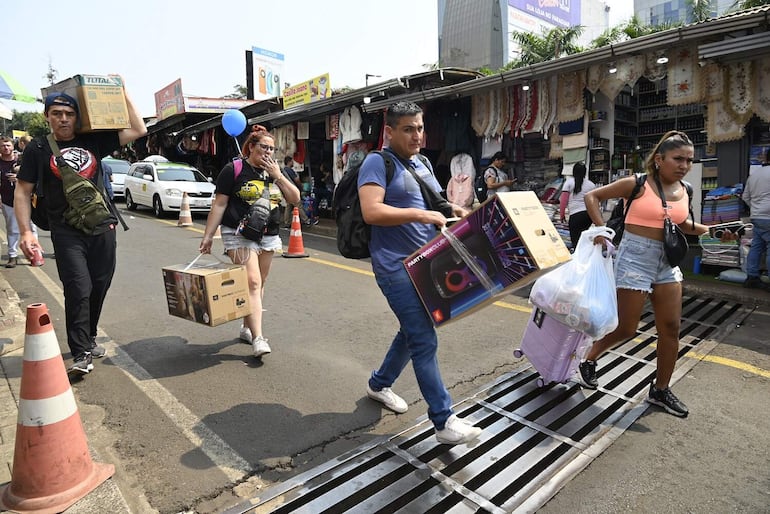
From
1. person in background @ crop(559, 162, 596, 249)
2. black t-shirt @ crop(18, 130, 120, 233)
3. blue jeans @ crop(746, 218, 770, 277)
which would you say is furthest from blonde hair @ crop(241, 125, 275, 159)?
blue jeans @ crop(746, 218, 770, 277)

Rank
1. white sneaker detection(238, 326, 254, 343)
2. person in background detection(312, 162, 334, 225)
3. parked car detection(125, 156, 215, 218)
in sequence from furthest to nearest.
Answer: parked car detection(125, 156, 215, 218) < person in background detection(312, 162, 334, 225) < white sneaker detection(238, 326, 254, 343)

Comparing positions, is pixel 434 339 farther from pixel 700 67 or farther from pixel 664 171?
pixel 700 67

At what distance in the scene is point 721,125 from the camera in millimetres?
6922

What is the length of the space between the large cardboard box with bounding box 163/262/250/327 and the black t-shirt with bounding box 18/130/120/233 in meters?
0.67

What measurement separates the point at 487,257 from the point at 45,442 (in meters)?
2.22

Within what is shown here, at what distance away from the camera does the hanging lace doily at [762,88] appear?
650 centimetres

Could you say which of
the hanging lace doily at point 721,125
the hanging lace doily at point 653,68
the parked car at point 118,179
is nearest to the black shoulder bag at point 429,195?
the hanging lace doily at point 721,125

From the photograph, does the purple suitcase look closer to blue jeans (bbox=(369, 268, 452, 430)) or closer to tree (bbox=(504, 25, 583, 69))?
blue jeans (bbox=(369, 268, 452, 430))

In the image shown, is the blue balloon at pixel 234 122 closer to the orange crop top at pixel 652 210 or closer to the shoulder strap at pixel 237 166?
the shoulder strap at pixel 237 166

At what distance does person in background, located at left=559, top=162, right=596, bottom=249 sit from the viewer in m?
6.98

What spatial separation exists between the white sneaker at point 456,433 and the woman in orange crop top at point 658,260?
4.64 feet

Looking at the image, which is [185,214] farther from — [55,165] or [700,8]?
[700,8]

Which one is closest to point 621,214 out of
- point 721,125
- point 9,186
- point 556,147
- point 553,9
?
point 721,125

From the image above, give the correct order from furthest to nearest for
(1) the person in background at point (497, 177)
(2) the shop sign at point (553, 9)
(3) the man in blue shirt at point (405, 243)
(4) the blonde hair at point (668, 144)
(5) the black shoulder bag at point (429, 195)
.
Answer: (2) the shop sign at point (553, 9) < (1) the person in background at point (497, 177) < (4) the blonde hair at point (668, 144) < (5) the black shoulder bag at point (429, 195) < (3) the man in blue shirt at point (405, 243)
